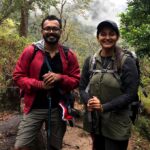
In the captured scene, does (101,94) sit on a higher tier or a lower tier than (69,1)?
lower

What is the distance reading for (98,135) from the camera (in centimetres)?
380

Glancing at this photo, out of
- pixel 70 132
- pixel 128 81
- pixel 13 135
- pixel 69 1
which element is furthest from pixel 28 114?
pixel 69 1

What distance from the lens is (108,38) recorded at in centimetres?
367

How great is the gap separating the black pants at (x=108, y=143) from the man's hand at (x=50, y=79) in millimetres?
795

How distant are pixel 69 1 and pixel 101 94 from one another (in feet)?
66.0

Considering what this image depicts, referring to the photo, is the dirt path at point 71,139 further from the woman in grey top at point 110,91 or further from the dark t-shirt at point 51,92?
the woman in grey top at point 110,91

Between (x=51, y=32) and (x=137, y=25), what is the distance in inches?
293

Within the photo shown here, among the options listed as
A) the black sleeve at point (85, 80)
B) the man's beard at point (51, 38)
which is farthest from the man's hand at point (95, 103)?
the man's beard at point (51, 38)

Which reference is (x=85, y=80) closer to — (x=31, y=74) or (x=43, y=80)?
(x=43, y=80)

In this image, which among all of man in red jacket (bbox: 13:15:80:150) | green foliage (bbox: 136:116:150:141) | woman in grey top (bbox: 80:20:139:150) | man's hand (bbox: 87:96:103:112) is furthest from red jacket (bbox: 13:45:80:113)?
green foliage (bbox: 136:116:150:141)

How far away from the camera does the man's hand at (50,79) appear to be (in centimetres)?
398

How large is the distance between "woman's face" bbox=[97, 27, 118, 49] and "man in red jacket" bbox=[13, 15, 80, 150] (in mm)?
694

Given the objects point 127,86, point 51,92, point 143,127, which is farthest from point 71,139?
point 127,86

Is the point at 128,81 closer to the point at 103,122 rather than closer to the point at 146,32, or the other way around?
the point at 103,122
